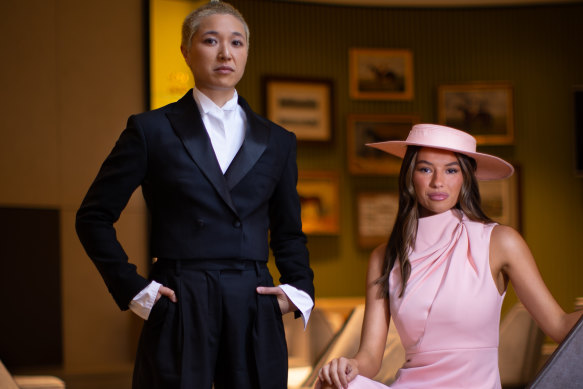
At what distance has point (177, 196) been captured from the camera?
2004 mm

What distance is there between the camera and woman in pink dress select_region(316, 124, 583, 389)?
234 cm

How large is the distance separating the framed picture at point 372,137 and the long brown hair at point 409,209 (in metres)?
4.27

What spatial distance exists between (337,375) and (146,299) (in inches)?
23.5

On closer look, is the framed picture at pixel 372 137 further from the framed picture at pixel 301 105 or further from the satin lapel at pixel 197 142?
the satin lapel at pixel 197 142

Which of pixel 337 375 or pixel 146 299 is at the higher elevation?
pixel 146 299

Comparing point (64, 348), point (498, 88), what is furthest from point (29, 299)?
point (498, 88)

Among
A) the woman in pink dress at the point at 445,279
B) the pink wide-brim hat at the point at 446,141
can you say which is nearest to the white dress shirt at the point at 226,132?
the woman in pink dress at the point at 445,279

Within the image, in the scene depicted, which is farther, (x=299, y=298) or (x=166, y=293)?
(x=299, y=298)

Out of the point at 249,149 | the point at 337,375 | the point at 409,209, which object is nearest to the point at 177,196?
the point at 249,149

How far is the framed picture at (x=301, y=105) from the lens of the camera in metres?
6.68

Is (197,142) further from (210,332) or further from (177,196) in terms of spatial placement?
(210,332)

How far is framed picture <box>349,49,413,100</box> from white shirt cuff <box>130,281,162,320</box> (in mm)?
5144

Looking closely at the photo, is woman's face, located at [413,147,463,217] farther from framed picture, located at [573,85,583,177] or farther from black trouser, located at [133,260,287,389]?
framed picture, located at [573,85,583,177]

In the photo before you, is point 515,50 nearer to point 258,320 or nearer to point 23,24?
point 23,24
